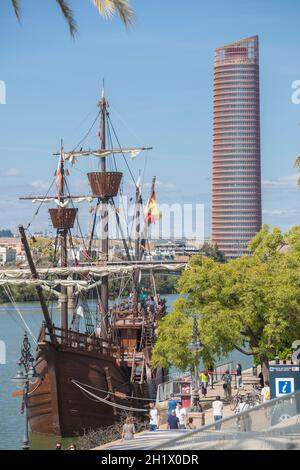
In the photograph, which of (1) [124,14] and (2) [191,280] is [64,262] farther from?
(1) [124,14]

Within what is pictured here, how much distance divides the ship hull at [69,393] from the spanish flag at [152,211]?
25.1 meters

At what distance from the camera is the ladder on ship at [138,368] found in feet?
154

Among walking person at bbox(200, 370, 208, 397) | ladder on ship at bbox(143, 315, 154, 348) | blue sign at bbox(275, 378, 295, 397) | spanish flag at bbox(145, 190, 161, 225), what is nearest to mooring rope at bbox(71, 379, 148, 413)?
walking person at bbox(200, 370, 208, 397)

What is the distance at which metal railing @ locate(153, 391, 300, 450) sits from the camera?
1462cm

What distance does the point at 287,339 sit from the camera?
39.8 m

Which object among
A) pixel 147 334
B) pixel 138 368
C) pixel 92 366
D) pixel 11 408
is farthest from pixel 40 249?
pixel 92 366

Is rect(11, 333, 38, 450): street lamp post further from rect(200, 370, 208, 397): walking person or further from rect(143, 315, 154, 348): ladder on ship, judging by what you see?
rect(143, 315, 154, 348): ladder on ship

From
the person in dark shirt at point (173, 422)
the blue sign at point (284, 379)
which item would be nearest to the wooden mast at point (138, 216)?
the person in dark shirt at point (173, 422)

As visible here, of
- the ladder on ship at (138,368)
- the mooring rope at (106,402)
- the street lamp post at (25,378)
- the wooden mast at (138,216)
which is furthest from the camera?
the wooden mast at (138,216)

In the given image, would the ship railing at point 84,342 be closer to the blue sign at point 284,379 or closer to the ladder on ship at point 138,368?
the ladder on ship at point 138,368

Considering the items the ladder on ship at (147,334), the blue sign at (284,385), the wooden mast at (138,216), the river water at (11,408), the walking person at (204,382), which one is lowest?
the river water at (11,408)

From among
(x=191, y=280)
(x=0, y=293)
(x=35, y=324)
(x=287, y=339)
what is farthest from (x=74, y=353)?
(x=0, y=293)
